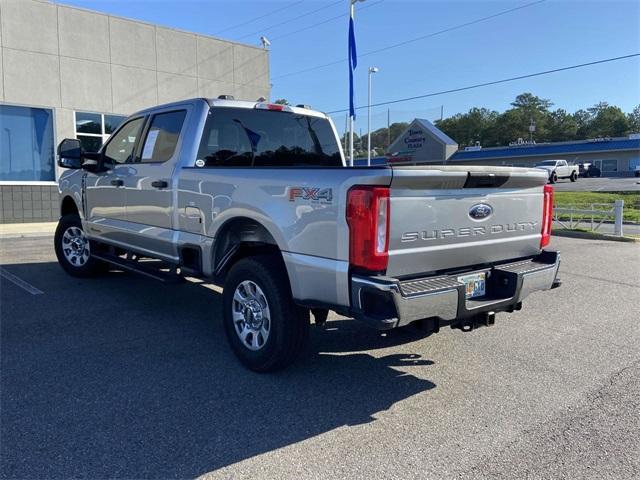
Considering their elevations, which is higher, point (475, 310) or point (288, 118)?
point (288, 118)

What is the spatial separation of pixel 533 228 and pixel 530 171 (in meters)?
0.52

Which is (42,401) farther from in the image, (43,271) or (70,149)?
(43,271)

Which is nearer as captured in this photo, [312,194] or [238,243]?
[312,194]

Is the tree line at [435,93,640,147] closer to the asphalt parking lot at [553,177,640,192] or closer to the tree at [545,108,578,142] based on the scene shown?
the tree at [545,108,578,142]

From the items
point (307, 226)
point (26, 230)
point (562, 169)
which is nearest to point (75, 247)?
point (307, 226)

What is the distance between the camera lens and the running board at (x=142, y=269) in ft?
17.1

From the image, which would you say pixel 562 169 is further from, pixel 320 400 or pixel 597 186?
pixel 320 400

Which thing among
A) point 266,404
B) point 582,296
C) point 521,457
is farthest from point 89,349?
point 582,296

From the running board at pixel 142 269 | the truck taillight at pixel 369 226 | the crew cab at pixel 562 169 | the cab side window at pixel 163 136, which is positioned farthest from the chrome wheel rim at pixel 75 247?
the crew cab at pixel 562 169

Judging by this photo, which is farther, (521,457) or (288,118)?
(288,118)

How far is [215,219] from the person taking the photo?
449 centimetres

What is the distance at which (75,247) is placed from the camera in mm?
7629

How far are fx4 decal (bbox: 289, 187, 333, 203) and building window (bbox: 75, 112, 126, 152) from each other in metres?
14.0

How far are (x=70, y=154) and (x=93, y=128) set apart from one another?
10927 millimetres
